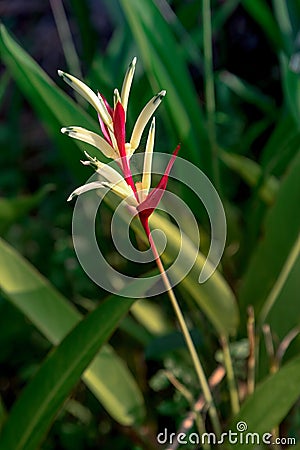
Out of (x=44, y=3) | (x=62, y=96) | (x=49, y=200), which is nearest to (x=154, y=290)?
(x=62, y=96)

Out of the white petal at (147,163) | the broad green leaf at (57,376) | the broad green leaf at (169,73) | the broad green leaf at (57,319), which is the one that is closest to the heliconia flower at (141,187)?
the white petal at (147,163)

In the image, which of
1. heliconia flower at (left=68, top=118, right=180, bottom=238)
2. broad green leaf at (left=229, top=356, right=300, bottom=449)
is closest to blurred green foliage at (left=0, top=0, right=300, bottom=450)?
broad green leaf at (left=229, top=356, right=300, bottom=449)

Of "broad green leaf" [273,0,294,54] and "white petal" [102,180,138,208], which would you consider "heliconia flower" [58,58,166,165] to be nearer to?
"white petal" [102,180,138,208]

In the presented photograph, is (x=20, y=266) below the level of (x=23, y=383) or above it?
above

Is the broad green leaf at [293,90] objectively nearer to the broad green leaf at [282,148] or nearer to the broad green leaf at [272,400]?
the broad green leaf at [282,148]

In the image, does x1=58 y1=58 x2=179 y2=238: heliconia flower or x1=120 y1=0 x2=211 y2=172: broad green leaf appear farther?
x1=120 y1=0 x2=211 y2=172: broad green leaf

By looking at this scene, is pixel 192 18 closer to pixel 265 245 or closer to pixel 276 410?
pixel 265 245
